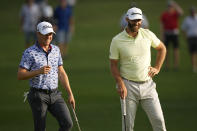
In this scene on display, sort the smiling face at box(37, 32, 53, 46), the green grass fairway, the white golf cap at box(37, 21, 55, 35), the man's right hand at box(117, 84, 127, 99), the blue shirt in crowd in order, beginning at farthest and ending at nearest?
the blue shirt in crowd, the green grass fairway, the man's right hand at box(117, 84, 127, 99), the smiling face at box(37, 32, 53, 46), the white golf cap at box(37, 21, 55, 35)

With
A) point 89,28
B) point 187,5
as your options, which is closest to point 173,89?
point 89,28

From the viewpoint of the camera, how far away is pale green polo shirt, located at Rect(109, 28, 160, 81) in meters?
11.2

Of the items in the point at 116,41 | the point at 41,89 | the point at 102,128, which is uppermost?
the point at 116,41

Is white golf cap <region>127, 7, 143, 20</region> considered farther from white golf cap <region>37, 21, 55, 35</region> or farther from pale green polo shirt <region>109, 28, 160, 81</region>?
white golf cap <region>37, 21, 55, 35</region>

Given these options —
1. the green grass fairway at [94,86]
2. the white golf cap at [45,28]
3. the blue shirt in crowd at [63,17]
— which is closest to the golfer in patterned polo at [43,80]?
the white golf cap at [45,28]

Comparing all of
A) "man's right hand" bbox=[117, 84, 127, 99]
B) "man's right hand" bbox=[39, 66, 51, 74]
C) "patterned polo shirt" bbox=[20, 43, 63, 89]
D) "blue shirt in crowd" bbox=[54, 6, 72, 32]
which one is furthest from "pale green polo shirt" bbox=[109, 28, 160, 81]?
"blue shirt in crowd" bbox=[54, 6, 72, 32]

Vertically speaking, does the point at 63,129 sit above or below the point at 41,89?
below

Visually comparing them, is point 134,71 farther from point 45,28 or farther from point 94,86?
point 94,86

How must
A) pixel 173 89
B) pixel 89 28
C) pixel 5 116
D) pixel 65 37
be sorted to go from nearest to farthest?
pixel 5 116 < pixel 173 89 < pixel 65 37 < pixel 89 28

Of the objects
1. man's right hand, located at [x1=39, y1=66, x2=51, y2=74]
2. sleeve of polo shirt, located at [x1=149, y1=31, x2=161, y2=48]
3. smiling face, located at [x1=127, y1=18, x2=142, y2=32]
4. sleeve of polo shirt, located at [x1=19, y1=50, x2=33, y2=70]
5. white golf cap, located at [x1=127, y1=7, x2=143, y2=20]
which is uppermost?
white golf cap, located at [x1=127, y1=7, x2=143, y2=20]

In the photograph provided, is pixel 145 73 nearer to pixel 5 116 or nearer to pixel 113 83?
pixel 5 116

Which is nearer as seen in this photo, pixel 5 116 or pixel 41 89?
pixel 41 89

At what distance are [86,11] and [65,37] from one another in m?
15.5

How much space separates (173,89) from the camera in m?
19.6
